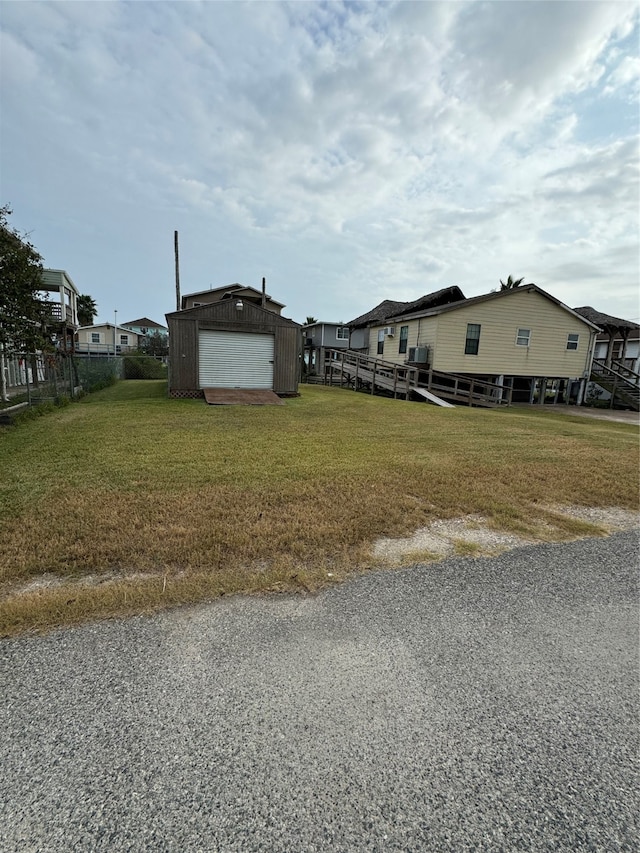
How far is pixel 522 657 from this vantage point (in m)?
2.18

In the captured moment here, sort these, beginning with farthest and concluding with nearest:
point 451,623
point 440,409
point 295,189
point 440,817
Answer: point 295,189, point 440,409, point 451,623, point 440,817

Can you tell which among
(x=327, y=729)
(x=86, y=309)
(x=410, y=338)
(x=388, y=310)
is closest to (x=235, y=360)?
(x=410, y=338)

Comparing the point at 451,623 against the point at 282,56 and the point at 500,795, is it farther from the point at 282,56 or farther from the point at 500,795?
the point at 282,56

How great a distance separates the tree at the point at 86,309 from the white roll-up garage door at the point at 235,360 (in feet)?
159

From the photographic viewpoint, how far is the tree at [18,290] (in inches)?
377

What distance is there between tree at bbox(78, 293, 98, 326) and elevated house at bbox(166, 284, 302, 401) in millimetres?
48277

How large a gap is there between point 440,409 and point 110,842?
14036mm

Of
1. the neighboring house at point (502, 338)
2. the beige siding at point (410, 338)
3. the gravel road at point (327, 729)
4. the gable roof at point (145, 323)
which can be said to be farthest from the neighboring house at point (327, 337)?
the gable roof at point (145, 323)

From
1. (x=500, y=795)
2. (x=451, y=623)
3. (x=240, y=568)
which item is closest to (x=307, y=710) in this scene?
(x=500, y=795)

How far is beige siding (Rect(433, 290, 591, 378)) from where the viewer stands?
18984 mm

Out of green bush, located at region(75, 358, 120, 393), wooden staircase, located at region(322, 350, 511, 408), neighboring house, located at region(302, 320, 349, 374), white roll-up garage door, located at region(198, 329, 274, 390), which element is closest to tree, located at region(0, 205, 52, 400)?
white roll-up garage door, located at region(198, 329, 274, 390)

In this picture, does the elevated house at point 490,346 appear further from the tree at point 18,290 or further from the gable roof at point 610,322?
the tree at point 18,290

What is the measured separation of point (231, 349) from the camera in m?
14.8

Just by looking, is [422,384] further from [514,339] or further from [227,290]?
[227,290]
